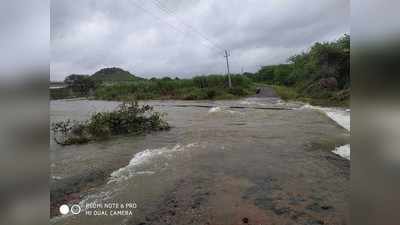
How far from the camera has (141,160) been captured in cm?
258

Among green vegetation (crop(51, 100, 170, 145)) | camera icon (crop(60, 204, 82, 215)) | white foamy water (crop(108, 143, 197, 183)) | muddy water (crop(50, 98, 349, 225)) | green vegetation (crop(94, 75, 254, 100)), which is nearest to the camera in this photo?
camera icon (crop(60, 204, 82, 215))

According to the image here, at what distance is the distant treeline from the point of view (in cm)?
256

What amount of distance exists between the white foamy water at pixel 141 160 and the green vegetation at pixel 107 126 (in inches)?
46.9

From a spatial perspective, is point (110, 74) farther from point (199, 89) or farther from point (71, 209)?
point (199, 89)

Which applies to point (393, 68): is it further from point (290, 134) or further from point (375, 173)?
point (290, 134)

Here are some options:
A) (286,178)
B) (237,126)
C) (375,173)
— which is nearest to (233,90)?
(237,126)

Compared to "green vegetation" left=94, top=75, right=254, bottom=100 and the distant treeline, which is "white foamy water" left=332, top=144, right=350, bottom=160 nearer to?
the distant treeline

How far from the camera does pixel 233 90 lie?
14.6 m

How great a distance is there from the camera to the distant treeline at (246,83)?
2.56 meters

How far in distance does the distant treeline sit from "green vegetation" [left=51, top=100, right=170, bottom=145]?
1.22 ft

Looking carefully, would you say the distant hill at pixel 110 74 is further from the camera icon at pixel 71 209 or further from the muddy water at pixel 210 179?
the camera icon at pixel 71 209

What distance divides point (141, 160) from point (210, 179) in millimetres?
946

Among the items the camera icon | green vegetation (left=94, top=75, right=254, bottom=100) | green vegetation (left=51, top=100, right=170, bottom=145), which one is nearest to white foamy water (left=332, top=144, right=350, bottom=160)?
the camera icon

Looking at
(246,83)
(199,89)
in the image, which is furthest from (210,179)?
(246,83)
